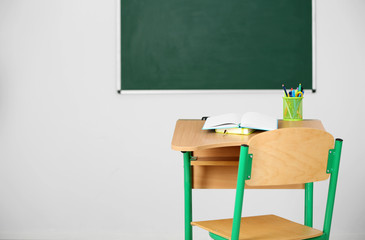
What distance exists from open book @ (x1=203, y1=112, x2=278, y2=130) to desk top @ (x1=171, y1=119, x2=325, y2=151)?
38 mm

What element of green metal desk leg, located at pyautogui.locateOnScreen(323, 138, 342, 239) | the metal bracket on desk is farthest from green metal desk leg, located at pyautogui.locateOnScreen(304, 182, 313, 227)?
the metal bracket on desk

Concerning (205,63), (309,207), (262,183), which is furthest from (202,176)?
(205,63)

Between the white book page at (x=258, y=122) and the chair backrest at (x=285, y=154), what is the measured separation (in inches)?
15.1

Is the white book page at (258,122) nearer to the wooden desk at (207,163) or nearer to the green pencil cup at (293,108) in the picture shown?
the wooden desk at (207,163)

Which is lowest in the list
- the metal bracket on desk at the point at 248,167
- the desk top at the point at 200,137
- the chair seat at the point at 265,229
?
the chair seat at the point at 265,229

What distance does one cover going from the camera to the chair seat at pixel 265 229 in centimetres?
173

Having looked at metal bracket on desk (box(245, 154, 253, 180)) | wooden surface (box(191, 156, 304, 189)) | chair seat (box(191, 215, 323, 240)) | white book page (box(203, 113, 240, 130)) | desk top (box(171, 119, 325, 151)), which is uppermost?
white book page (box(203, 113, 240, 130))

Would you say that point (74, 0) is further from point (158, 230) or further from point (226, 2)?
point (158, 230)

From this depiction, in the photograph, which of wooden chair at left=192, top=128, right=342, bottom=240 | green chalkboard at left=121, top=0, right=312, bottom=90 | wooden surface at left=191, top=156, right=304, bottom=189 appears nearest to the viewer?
wooden chair at left=192, top=128, right=342, bottom=240

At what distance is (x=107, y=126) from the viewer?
129 inches

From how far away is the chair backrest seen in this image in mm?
1577

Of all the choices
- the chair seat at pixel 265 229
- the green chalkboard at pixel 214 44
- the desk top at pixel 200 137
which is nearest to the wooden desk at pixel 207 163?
the desk top at pixel 200 137

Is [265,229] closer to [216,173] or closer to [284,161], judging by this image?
[284,161]

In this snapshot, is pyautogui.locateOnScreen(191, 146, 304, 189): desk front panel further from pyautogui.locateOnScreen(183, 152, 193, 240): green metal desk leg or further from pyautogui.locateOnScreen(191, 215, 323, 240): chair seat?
pyautogui.locateOnScreen(191, 215, 323, 240): chair seat
